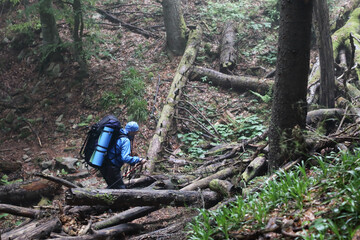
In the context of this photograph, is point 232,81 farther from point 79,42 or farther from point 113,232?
point 113,232

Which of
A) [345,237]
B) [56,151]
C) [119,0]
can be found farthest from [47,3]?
[345,237]

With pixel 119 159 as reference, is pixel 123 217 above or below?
below

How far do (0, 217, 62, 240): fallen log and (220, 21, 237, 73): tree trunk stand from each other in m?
9.32

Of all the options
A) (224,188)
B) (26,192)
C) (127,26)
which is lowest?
(26,192)

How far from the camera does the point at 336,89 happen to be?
9609mm

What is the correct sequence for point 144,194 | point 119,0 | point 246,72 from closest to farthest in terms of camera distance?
point 144,194, point 246,72, point 119,0

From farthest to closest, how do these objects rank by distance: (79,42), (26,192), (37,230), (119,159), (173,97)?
(79,42) → (173,97) → (26,192) → (119,159) → (37,230)

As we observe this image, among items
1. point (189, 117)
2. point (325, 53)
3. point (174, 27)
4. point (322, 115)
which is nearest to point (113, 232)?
point (322, 115)

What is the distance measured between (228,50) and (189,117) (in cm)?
377

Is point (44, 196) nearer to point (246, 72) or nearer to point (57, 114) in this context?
point (57, 114)

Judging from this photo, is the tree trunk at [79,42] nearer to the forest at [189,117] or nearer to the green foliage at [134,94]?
the forest at [189,117]

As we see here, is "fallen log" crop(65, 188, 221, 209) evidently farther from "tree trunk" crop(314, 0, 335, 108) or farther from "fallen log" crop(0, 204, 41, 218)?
"tree trunk" crop(314, 0, 335, 108)

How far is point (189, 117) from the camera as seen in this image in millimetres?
11289

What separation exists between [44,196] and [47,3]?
6.91m
